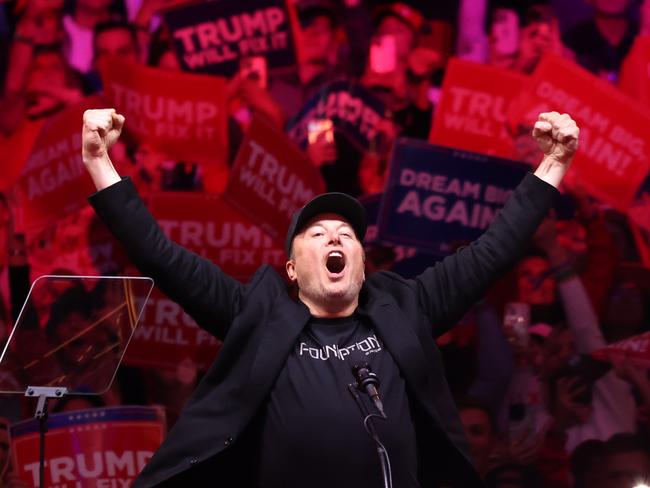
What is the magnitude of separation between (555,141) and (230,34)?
160 centimetres

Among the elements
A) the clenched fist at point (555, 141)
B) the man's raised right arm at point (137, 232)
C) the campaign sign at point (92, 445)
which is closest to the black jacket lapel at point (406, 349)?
the man's raised right arm at point (137, 232)

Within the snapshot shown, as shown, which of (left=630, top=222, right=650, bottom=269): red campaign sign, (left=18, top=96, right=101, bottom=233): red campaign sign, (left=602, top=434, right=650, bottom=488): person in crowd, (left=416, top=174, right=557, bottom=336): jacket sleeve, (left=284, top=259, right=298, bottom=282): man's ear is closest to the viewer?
(left=416, top=174, right=557, bottom=336): jacket sleeve

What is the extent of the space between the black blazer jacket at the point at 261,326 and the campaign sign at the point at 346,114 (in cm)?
123

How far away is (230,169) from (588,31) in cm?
136

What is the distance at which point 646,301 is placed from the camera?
10.1 feet

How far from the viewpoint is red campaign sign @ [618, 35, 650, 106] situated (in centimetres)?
322

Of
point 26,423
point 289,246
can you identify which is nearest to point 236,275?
point 26,423

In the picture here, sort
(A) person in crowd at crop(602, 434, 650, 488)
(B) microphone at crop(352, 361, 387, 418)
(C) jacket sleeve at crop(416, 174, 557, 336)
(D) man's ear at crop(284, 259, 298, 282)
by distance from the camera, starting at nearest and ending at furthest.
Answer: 1. (B) microphone at crop(352, 361, 387, 418)
2. (C) jacket sleeve at crop(416, 174, 557, 336)
3. (D) man's ear at crop(284, 259, 298, 282)
4. (A) person in crowd at crop(602, 434, 650, 488)

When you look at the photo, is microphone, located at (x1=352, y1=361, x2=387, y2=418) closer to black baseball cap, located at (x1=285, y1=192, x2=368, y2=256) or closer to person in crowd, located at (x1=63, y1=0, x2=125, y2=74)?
black baseball cap, located at (x1=285, y1=192, x2=368, y2=256)

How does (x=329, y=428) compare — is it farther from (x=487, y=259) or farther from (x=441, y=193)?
(x=441, y=193)

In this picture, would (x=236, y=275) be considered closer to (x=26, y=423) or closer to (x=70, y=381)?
(x=26, y=423)

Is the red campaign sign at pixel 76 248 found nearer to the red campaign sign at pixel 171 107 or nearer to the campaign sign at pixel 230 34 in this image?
the red campaign sign at pixel 171 107

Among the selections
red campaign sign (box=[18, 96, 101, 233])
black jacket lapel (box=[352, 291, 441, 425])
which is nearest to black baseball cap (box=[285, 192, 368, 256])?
black jacket lapel (box=[352, 291, 441, 425])

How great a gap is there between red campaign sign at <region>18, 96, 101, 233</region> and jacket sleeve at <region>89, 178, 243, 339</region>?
1474mm
